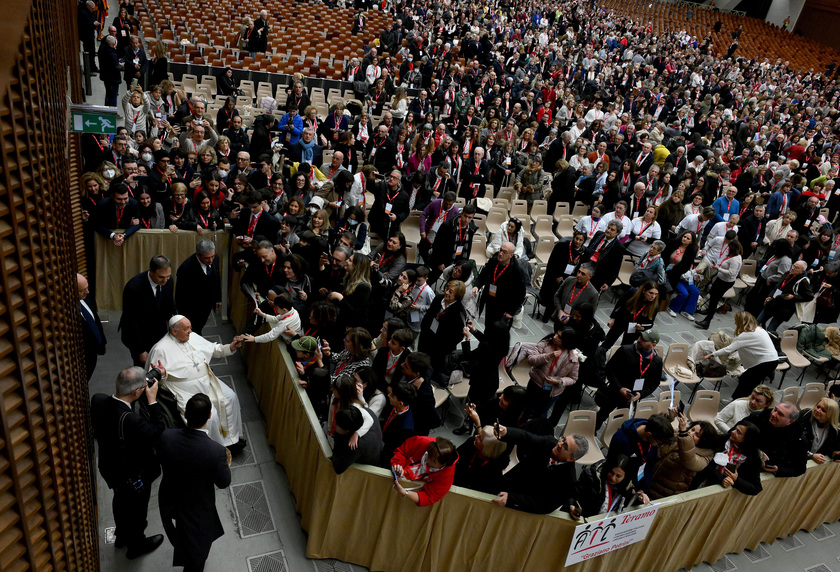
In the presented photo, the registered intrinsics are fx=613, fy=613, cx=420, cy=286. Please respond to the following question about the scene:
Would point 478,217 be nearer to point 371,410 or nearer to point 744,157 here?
point 371,410

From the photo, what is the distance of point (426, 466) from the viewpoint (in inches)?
163

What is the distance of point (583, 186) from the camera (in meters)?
11.5

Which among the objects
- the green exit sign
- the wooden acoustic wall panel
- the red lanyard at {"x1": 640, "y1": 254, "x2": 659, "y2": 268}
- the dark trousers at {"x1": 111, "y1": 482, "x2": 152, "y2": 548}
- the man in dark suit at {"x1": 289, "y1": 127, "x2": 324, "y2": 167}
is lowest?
the dark trousers at {"x1": 111, "y1": 482, "x2": 152, "y2": 548}

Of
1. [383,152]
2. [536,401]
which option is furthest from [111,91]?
[536,401]

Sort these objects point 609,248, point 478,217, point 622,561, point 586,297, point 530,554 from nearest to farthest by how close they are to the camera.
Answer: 1. point 530,554
2. point 622,561
3. point 586,297
4. point 609,248
5. point 478,217

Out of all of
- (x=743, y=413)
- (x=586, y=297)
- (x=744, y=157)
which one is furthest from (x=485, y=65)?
(x=743, y=413)

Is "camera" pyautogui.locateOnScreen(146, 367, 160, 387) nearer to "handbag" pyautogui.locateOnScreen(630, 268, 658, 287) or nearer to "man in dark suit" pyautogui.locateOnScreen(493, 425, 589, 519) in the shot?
"man in dark suit" pyautogui.locateOnScreen(493, 425, 589, 519)

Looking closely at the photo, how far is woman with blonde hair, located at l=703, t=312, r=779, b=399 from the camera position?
7016 millimetres

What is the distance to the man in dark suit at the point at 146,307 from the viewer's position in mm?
5379

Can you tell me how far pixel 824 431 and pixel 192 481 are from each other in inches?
221

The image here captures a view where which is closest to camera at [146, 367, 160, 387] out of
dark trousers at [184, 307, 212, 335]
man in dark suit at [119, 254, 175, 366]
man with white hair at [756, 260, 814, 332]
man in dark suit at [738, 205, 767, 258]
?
man in dark suit at [119, 254, 175, 366]

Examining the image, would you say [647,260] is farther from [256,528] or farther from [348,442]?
[256,528]

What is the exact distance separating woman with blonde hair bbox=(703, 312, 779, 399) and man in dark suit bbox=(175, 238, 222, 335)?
5.82 m

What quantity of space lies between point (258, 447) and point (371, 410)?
1.87m
